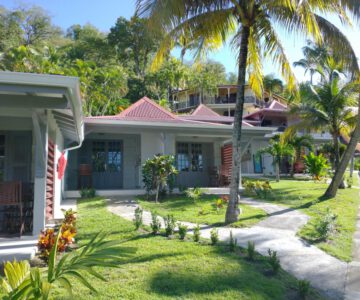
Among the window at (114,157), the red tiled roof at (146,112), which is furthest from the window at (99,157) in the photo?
the red tiled roof at (146,112)

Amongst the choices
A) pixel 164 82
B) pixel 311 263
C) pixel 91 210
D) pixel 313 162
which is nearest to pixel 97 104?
pixel 164 82

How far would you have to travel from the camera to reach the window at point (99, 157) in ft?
52.1

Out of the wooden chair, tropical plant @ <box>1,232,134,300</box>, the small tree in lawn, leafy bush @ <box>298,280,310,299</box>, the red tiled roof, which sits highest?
the red tiled roof

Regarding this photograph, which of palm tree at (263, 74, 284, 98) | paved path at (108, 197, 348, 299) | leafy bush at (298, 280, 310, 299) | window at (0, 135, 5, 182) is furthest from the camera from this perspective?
palm tree at (263, 74, 284, 98)

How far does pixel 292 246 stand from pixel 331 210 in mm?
4694

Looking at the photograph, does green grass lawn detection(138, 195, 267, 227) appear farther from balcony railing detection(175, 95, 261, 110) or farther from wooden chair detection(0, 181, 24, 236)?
balcony railing detection(175, 95, 261, 110)

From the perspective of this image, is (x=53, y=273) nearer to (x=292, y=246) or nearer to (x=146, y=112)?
(x=292, y=246)

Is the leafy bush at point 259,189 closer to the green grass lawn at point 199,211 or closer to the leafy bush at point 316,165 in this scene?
the green grass lawn at point 199,211

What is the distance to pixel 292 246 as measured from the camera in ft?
23.2

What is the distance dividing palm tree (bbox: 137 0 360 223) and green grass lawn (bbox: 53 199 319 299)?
301 cm

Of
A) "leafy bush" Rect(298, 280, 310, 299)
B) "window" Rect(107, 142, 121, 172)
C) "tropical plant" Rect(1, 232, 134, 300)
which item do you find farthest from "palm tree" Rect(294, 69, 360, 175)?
"tropical plant" Rect(1, 232, 134, 300)

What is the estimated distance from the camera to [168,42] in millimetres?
9586

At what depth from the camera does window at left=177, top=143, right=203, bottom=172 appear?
17.3m

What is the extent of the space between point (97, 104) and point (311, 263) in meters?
28.0
